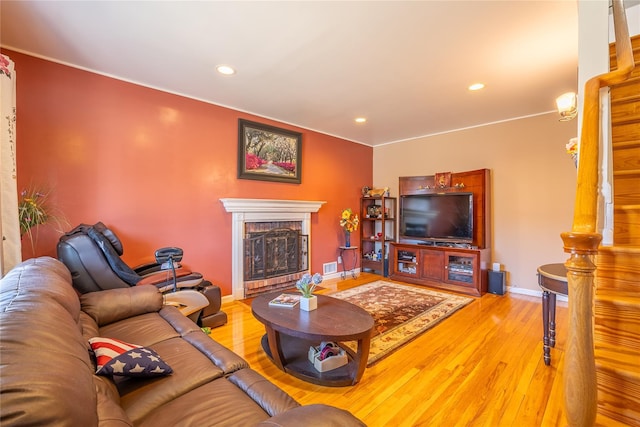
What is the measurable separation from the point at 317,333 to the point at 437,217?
351 centimetres

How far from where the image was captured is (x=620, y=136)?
5.11ft

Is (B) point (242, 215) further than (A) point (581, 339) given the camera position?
Yes

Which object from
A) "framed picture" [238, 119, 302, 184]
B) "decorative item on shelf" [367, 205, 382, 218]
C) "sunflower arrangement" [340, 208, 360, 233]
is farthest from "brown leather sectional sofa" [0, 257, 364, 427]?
"decorative item on shelf" [367, 205, 382, 218]

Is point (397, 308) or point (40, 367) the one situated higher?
→ point (40, 367)

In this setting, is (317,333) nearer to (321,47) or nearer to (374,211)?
(321,47)

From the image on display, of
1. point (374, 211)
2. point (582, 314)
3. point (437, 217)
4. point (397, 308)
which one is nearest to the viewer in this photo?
point (582, 314)

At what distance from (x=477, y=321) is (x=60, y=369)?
3450 mm

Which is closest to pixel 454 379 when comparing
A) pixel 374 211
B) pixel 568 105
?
pixel 568 105

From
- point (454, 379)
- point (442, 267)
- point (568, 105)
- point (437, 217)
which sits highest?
point (568, 105)

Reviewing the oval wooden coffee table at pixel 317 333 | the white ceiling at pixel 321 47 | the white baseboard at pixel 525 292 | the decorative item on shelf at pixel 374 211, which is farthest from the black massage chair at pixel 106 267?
the white baseboard at pixel 525 292

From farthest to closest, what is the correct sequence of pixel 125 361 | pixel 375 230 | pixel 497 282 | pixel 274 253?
1. pixel 375 230
2. pixel 274 253
3. pixel 497 282
4. pixel 125 361

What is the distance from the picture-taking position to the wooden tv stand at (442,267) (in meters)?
4.05

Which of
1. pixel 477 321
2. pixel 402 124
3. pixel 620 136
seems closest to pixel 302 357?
pixel 477 321

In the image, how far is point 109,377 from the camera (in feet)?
3.85
